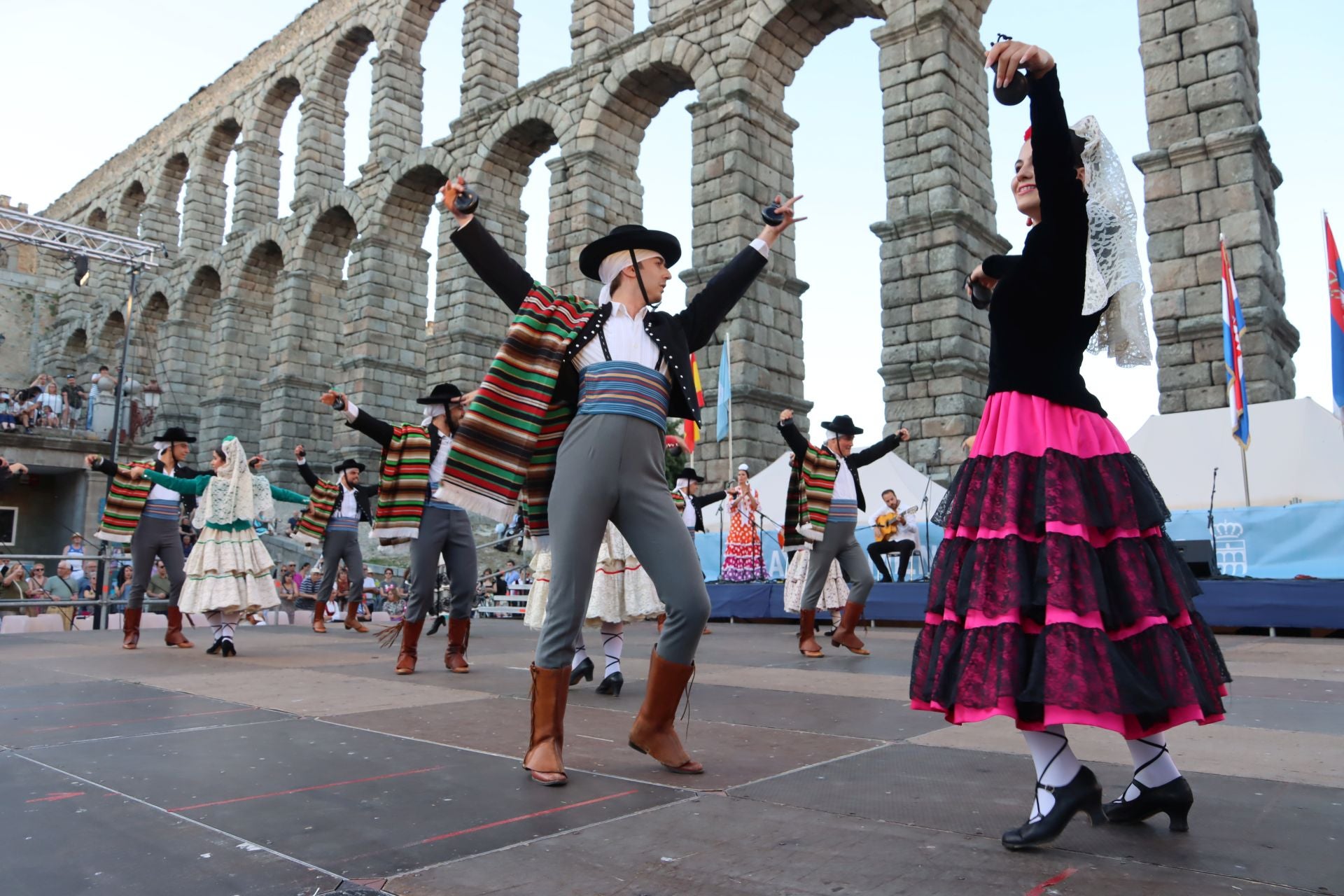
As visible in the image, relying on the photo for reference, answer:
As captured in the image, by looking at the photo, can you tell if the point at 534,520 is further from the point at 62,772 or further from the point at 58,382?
the point at 58,382

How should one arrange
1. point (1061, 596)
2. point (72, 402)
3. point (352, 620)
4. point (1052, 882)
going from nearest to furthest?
1. point (1052, 882)
2. point (1061, 596)
3. point (352, 620)
4. point (72, 402)

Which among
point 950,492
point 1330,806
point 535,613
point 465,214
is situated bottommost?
point 1330,806

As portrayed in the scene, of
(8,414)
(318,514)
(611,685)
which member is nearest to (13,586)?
(318,514)

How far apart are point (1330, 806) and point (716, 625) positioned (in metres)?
9.75

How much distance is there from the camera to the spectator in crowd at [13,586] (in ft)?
42.3

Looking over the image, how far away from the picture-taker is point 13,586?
13.9 metres

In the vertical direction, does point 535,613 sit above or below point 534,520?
below

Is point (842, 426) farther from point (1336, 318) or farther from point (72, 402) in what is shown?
point (72, 402)

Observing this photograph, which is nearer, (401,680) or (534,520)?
(534,520)

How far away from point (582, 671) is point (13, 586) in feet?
40.6

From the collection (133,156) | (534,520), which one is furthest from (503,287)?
(133,156)

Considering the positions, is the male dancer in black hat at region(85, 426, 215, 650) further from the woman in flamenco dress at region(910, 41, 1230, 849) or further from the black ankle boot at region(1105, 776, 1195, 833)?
the black ankle boot at region(1105, 776, 1195, 833)

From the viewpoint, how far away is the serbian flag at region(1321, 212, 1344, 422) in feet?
31.7

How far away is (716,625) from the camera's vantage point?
40.1 ft
